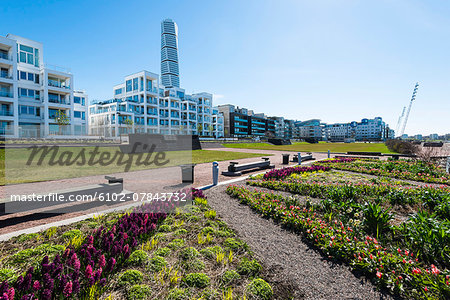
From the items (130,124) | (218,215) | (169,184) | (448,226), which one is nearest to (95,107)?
(130,124)

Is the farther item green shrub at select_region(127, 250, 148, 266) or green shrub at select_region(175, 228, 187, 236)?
green shrub at select_region(175, 228, 187, 236)

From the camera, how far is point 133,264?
335 centimetres

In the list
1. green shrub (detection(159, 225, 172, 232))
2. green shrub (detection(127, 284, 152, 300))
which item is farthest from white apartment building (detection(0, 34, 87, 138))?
green shrub (detection(127, 284, 152, 300))

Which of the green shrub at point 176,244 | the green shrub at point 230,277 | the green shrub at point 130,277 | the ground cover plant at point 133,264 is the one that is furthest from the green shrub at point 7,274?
the green shrub at point 230,277

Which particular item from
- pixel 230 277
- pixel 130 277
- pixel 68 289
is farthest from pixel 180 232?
pixel 68 289

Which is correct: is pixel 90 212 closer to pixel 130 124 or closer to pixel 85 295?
pixel 85 295

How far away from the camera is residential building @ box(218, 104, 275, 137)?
106m

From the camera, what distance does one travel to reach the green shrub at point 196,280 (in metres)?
2.96

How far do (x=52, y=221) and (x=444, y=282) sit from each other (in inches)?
301

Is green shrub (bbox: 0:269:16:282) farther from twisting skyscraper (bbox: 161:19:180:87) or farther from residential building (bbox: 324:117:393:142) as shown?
residential building (bbox: 324:117:393:142)

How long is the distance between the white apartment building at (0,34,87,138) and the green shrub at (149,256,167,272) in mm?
38759

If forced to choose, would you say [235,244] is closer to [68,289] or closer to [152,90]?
[68,289]

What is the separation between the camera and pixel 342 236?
164 inches

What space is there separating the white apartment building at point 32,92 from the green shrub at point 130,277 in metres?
38.9
